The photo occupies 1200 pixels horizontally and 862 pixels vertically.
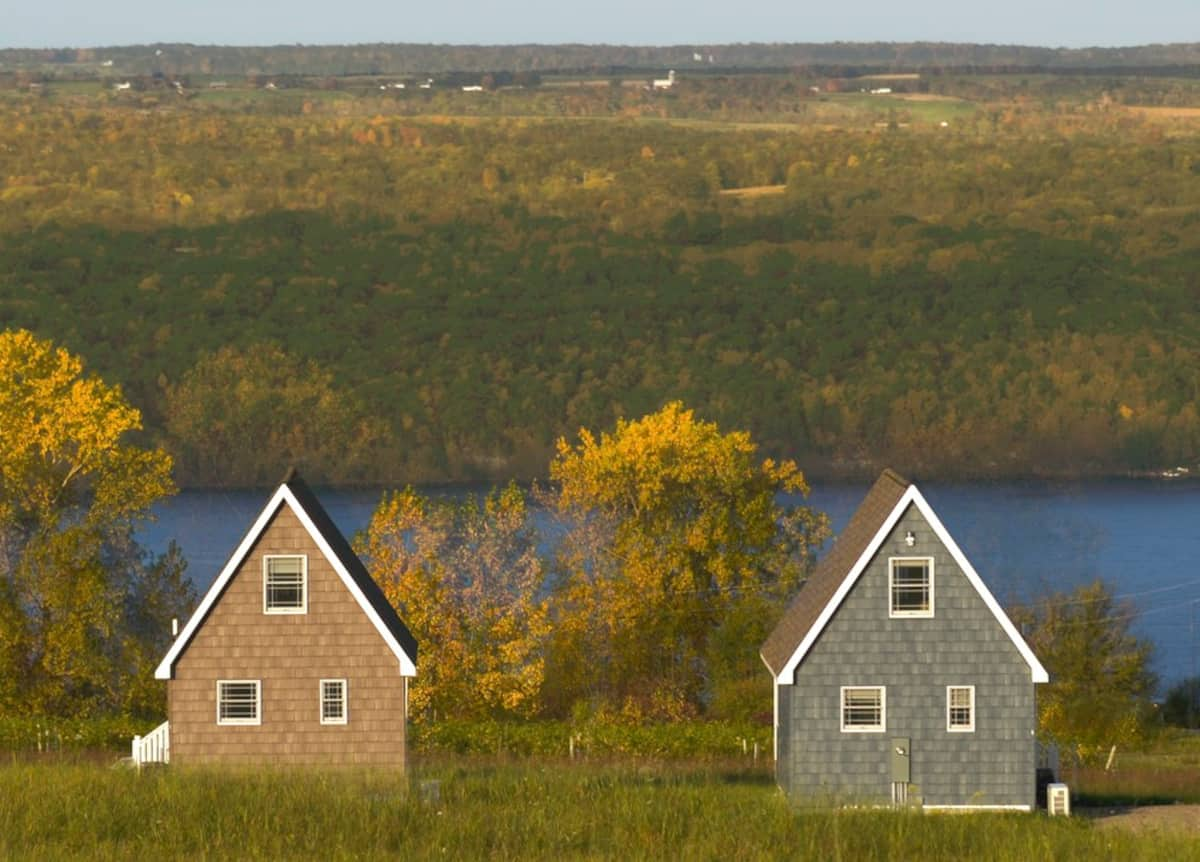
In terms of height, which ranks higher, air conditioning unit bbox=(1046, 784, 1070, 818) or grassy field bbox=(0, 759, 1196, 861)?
grassy field bbox=(0, 759, 1196, 861)

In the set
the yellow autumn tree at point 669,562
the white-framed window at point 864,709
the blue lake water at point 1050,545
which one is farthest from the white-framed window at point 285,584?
the blue lake water at point 1050,545

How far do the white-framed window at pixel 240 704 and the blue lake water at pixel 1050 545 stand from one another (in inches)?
2229

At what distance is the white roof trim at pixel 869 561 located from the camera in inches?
1435

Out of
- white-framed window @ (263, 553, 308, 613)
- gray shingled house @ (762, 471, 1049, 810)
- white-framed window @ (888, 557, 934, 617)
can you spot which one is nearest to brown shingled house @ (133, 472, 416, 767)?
white-framed window @ (263, 553, 308, 613)

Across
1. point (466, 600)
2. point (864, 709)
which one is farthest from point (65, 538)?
point (864, 709)

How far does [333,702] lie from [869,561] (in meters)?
8.84

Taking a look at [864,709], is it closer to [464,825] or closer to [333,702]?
[333,702]

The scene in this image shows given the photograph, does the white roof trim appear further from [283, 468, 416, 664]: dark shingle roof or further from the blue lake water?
the blue lake water

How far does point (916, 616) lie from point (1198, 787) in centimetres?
1198

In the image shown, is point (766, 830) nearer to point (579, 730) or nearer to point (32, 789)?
point (32, 789)

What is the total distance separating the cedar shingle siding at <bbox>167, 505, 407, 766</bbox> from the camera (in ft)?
122

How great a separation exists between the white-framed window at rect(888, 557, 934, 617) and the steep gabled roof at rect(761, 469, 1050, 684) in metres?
0.47

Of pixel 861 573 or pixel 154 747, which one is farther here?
pixel 154 747

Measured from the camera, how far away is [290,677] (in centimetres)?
3762
